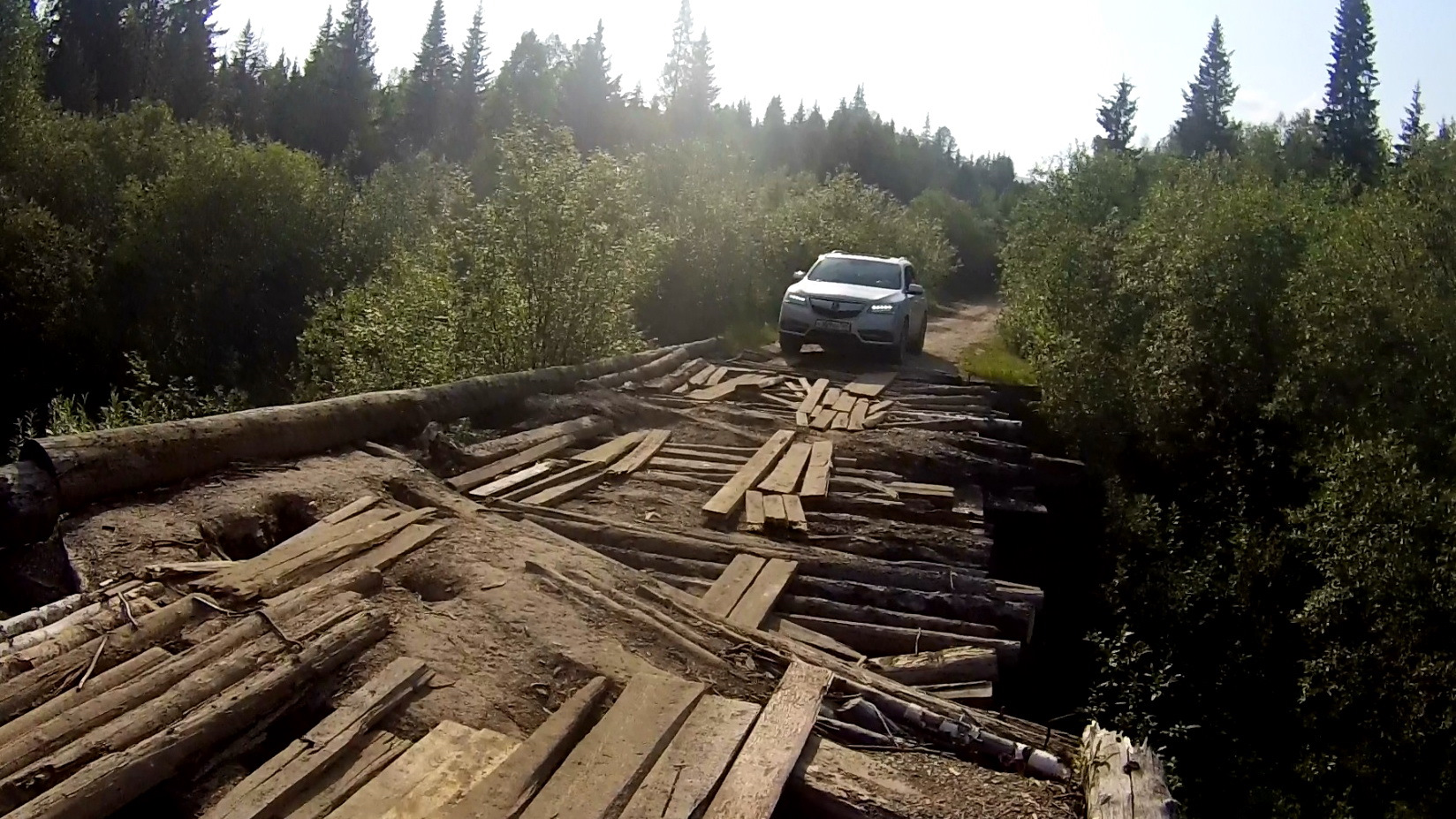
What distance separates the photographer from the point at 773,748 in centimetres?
413

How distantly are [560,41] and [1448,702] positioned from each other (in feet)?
252

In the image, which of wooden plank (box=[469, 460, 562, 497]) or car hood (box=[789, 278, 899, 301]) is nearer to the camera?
wooden plank (box=[469, 460, 562, 497])

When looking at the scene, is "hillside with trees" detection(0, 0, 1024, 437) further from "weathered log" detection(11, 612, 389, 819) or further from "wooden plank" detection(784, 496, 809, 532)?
"weathered log" detection(11, 612, 389, 819)

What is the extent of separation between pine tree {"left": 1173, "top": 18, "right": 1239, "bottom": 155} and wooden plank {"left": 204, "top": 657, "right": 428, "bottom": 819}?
62332mm

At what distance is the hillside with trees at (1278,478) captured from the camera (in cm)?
988

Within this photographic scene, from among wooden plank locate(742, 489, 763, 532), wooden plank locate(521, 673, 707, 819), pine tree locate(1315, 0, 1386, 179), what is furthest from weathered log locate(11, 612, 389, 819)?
pine tree locate(1315, 0, 1386, 179)

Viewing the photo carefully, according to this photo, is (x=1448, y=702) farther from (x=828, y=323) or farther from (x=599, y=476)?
(x=828, y=323)

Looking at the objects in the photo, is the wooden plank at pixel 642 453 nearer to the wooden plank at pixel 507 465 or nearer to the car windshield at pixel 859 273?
the wooden plank at pixel 507 465

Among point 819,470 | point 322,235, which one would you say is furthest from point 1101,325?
point 322,235

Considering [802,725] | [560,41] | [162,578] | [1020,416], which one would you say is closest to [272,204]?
[1020,416]

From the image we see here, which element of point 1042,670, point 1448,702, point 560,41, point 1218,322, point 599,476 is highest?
point 560,41

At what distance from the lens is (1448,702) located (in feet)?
30.5

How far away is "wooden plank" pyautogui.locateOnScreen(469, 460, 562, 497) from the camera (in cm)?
745

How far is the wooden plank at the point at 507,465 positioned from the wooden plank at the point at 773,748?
3.54 metres
